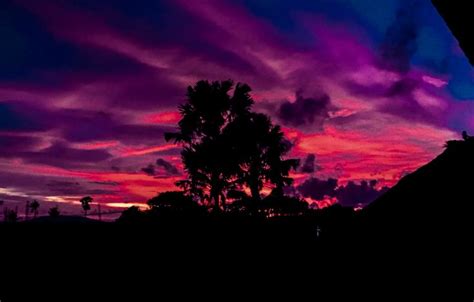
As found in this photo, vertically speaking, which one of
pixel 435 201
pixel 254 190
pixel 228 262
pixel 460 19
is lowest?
pixel 228 262

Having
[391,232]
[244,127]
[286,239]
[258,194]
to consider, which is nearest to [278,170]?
[258,194]

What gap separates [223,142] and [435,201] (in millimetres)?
24177

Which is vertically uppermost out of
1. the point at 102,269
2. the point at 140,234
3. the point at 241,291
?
the point at 140,234

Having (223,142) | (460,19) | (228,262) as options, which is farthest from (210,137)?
(460,19)

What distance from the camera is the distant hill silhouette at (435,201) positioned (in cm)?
506

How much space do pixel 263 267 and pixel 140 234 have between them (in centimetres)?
320

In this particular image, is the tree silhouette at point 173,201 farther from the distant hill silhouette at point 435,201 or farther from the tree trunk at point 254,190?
the distant hill silhouette at point 435,201

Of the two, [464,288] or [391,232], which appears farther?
[391,232]

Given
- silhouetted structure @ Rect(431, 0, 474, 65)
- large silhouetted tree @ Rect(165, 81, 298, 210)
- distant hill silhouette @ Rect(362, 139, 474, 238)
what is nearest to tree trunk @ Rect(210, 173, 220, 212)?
large silhouetted tree @ Rect(165, 81, 298, 210)

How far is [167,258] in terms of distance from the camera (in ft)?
32.0

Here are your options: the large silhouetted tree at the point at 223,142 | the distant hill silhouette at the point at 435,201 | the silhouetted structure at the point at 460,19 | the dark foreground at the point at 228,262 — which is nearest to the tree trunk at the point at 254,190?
the large silhouetted tree at the point at 223,142

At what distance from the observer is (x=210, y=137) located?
1169 inches

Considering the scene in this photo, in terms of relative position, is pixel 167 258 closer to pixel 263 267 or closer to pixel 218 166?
pixel 263 267

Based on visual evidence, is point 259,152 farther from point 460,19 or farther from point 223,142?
point 460,19
